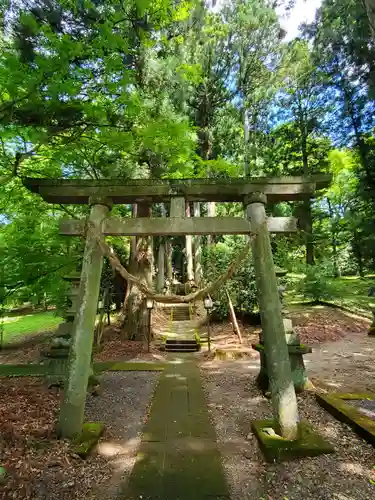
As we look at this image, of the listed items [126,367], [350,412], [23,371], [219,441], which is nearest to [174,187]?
[219,441]

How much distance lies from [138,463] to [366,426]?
2598 mm

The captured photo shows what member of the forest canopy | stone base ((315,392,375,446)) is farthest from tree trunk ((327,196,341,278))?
stone base ((315,392,375,446))

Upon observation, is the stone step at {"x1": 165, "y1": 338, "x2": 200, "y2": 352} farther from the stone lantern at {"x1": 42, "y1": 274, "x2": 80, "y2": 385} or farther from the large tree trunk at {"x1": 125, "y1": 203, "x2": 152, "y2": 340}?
the stone lantern at {"x1": 42, "y1": 274, "x2": 80, "y2": 385}

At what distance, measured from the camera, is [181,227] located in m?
3.60

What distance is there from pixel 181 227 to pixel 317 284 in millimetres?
10069

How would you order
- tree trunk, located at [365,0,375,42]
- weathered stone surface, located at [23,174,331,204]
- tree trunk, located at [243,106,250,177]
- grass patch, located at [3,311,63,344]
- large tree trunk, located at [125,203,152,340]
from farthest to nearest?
tree trunk, located at [243,106,250,177] → grass patch, located at [3,311,63,344] → large tree trunk, located at [125,203,152,340] → weathered stone surface, located at [23,174,331,204] → tree trunk, located at [365,0,375,42]

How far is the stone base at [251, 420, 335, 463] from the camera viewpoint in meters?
2.91

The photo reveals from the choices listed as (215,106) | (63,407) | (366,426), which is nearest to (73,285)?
(63,407)

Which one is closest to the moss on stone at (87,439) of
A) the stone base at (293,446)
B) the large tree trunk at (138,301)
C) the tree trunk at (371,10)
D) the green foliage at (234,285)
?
the stone base at (293,446)

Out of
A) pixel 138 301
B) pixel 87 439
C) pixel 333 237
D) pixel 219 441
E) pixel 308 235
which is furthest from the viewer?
pixel 333 237

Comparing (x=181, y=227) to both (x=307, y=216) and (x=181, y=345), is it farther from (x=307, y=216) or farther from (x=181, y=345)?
(x=307, y=216)

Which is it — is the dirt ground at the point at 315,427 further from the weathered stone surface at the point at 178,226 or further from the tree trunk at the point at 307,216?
the tree trunk at the point at 307,216

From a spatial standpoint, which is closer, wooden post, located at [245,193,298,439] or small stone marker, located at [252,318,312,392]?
wooden post, located at [245,193,298,439]

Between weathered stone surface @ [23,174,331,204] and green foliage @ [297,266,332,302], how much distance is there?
8.98 metres
